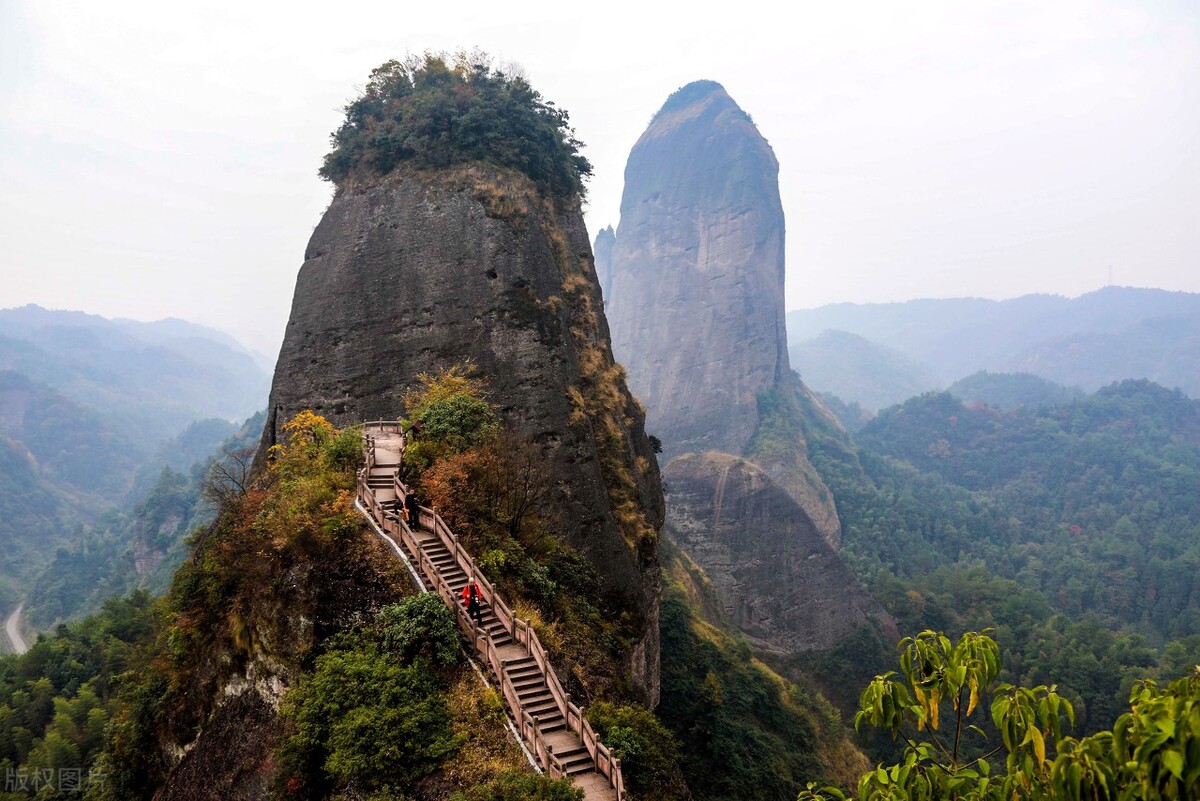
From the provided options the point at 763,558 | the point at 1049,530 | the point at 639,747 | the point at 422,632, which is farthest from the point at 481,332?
the point at 1049,530

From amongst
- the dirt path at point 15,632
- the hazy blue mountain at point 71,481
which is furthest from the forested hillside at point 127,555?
the dirt path at point 15,632

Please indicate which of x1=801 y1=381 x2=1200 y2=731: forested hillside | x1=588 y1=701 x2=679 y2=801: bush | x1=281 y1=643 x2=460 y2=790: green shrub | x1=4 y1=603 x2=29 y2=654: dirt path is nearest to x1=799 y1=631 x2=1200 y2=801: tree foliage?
x1=588 y1=701 x2=679 y2=801: bush

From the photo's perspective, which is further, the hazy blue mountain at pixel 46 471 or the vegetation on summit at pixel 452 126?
the hazy blue mountain at pixel 46 471

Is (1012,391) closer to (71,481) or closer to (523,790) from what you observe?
(523,790)

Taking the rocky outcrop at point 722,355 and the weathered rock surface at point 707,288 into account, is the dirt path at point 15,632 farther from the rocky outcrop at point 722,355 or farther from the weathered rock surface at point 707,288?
the weathered rock surface at point 707,288

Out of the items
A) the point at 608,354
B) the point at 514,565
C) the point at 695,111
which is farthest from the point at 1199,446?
the point at 514,565

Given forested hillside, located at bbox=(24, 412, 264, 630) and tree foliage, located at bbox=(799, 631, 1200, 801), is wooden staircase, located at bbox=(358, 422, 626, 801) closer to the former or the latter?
tree foliage, located at bbox=(799, 631, 1200, 801)
